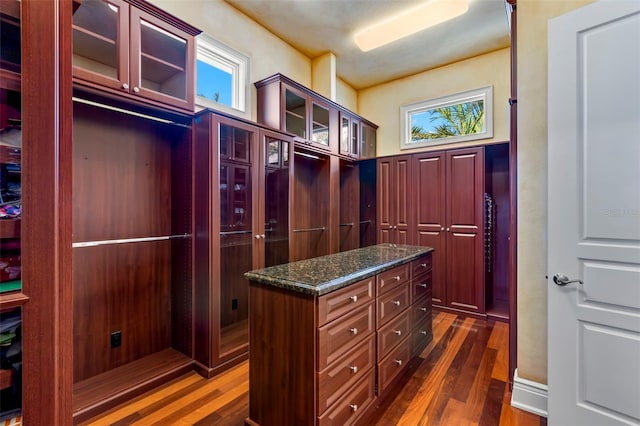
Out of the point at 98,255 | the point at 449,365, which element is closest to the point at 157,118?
the point at 98,255

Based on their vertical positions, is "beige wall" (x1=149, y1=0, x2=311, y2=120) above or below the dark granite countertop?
above

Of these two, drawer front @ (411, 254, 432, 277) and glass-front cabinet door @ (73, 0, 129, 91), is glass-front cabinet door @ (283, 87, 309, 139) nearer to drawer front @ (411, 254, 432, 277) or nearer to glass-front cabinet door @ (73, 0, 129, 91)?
glass-front cabinet door @ (73, 0, 129, 91)

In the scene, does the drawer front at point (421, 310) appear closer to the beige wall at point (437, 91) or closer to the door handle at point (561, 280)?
the door handle at point (561, 280)

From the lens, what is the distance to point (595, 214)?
1.55 meters

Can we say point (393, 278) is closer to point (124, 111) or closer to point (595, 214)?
point (595, 214)

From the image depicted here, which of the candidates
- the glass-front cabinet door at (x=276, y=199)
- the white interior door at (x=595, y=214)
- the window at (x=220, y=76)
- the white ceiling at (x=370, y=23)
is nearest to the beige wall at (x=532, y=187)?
the white interior door at (x=595, y=214)

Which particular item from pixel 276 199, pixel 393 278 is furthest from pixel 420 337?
pixel 276 199

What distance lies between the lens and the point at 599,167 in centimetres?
154

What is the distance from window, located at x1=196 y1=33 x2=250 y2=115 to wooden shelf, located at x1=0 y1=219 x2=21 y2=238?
2352 mm

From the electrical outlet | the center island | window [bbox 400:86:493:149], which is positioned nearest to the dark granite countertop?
the center island

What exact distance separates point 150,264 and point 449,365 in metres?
2.67

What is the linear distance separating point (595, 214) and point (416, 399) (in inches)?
62.4

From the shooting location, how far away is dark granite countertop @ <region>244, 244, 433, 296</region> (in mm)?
1540

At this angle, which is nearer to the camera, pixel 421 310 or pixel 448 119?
pixel 421 310
